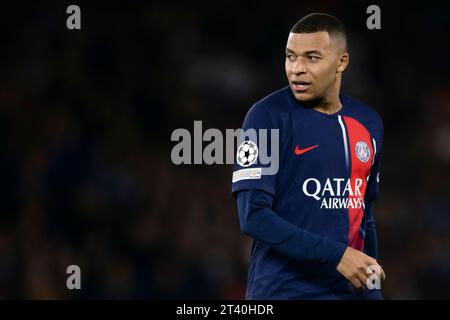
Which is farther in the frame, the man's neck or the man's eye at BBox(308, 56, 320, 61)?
the man's neck

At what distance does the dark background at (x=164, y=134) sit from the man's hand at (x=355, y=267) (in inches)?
159

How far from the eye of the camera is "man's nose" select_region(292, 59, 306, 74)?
12.9 ft

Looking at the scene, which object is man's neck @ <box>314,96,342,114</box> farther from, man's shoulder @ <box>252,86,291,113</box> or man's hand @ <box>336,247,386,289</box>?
man's hand @ <box>336,247,386,289</box>

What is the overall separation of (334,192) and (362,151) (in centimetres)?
29

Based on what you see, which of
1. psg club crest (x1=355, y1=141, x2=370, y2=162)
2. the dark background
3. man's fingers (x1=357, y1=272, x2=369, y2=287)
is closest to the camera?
man's fingers (x1=357, y1=272, x2=369, y2=287)

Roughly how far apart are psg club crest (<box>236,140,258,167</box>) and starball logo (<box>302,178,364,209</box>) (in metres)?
0.26

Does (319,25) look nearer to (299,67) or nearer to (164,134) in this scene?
(299,67)

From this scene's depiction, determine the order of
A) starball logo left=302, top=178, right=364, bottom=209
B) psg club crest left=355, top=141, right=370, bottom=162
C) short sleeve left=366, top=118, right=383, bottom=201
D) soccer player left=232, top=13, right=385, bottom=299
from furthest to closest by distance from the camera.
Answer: short sleeve left=366, top=118, right=383, bottom=201
psg club crest left=355, top=141, right=370, bottom=162
starball logo left=302, top=178, right=364, bottom=209
soccer player left=232, top=13, right=385, bottom=299

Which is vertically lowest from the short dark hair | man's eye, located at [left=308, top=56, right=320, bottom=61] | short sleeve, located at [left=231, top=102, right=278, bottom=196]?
short sleeve, located at [left=231, top=102, right=278, bottom=196]

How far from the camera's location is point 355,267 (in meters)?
3.61

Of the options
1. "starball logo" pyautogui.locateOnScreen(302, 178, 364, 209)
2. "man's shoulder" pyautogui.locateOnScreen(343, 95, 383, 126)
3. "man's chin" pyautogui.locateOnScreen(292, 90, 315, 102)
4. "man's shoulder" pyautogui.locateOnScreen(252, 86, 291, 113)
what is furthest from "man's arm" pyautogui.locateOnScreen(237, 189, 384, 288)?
"man's shoulder" pyautogui.locateOnScreen(343, 95, 383, 126)

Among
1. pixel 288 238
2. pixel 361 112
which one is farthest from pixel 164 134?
pixel 288 238
